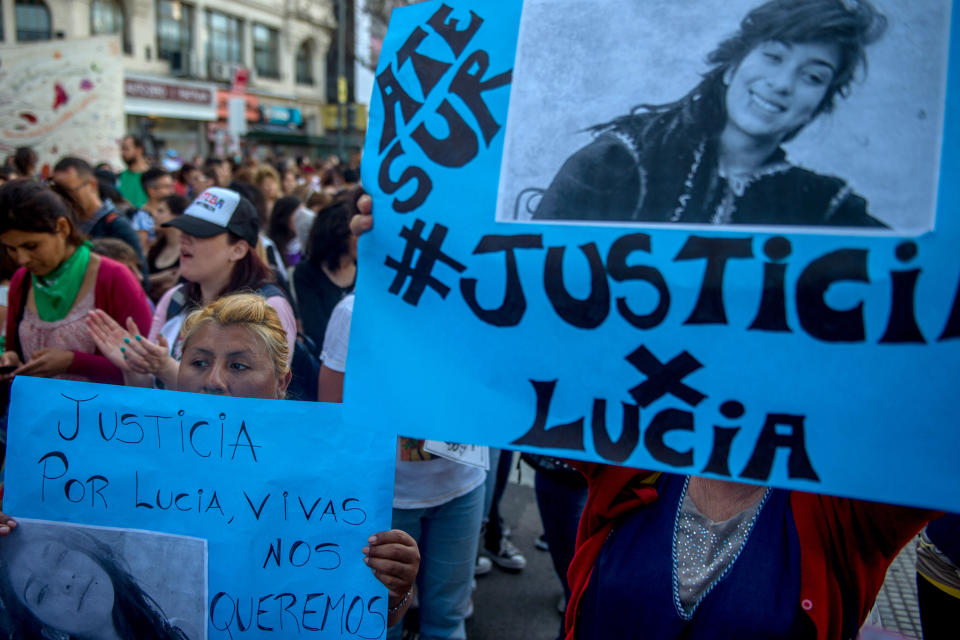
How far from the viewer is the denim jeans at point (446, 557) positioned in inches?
101

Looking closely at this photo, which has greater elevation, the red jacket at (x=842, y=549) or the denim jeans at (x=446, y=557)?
the red jacket at (x=842, y=549)

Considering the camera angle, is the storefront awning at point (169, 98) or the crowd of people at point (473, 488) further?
the storefront awning at point (169, 98)

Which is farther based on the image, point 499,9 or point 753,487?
point 753,487

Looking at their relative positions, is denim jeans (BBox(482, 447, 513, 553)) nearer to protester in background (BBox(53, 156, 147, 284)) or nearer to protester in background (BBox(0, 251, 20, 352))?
protester in background (BBox(0, 251, 20, 352))

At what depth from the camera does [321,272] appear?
360 centimetres

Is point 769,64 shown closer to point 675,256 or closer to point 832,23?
point 832,23

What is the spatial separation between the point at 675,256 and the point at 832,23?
1.20 ft

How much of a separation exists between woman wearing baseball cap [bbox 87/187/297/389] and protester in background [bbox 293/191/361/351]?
540 millimetres

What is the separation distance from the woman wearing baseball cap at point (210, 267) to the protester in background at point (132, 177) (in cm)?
578

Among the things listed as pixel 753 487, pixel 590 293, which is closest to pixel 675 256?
pixel 590 293

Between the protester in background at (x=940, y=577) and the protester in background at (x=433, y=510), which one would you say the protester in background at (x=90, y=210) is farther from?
the protester in background at (x=940, y=577)

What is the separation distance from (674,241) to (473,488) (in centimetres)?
179

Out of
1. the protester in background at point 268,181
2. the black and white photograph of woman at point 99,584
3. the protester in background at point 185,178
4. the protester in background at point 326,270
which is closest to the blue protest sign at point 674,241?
the black and white photograph of woman at point 99,584

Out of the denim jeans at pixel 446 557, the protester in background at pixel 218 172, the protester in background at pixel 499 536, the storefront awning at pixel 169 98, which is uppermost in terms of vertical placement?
the storefront awning at pixel 169 98
